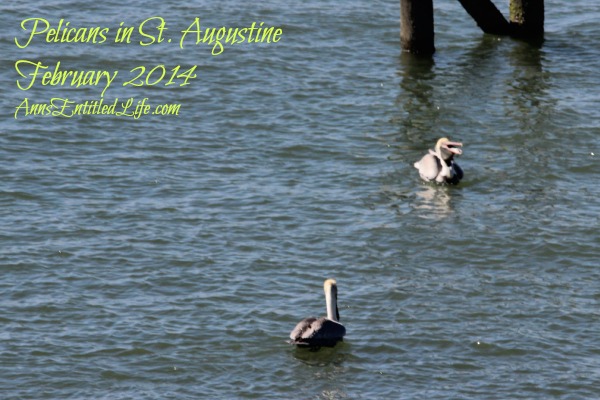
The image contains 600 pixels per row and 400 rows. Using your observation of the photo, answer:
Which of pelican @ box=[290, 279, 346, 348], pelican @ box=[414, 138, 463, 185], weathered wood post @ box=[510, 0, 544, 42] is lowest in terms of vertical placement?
pelican @ box=[290, 279, 346, 348]

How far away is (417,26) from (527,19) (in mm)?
2910

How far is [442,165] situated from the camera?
20.5m

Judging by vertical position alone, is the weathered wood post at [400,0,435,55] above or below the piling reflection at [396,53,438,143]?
above

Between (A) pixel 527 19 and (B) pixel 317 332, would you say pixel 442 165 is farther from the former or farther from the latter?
(A) pixel 527 19

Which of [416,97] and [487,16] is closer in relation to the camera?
[416,97]

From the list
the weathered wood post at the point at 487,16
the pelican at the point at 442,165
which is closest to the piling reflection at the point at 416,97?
the weathered wood post at the point at 487,16

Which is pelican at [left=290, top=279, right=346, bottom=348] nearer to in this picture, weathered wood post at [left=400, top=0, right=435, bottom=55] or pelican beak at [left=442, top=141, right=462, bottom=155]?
pelican beak at [left=442, top=141, right=462, bottom=155]

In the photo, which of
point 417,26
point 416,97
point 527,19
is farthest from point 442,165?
point 527,19

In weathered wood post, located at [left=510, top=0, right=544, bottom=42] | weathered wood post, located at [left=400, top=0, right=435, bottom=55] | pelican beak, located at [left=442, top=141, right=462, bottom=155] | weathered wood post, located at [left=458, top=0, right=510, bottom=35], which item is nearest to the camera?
Answer: pelican beak, located at [left=442, top=141, right=462, bottom=155]

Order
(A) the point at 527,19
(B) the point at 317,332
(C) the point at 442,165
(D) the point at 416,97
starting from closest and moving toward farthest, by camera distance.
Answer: (B) the point at 317,332 → (C) the point at 442,165 → (D) the point at 416,97 → (A) the point at 527,19

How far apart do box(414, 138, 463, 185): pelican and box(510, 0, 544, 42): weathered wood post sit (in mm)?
7488

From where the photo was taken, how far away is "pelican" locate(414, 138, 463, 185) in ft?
67.2

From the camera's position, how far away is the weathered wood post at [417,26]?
84.5ft

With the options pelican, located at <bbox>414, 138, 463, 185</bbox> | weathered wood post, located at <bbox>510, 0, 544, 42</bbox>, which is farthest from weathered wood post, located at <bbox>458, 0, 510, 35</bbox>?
pelican, located at <bbox>414, 138, 463, 185</bbox>
